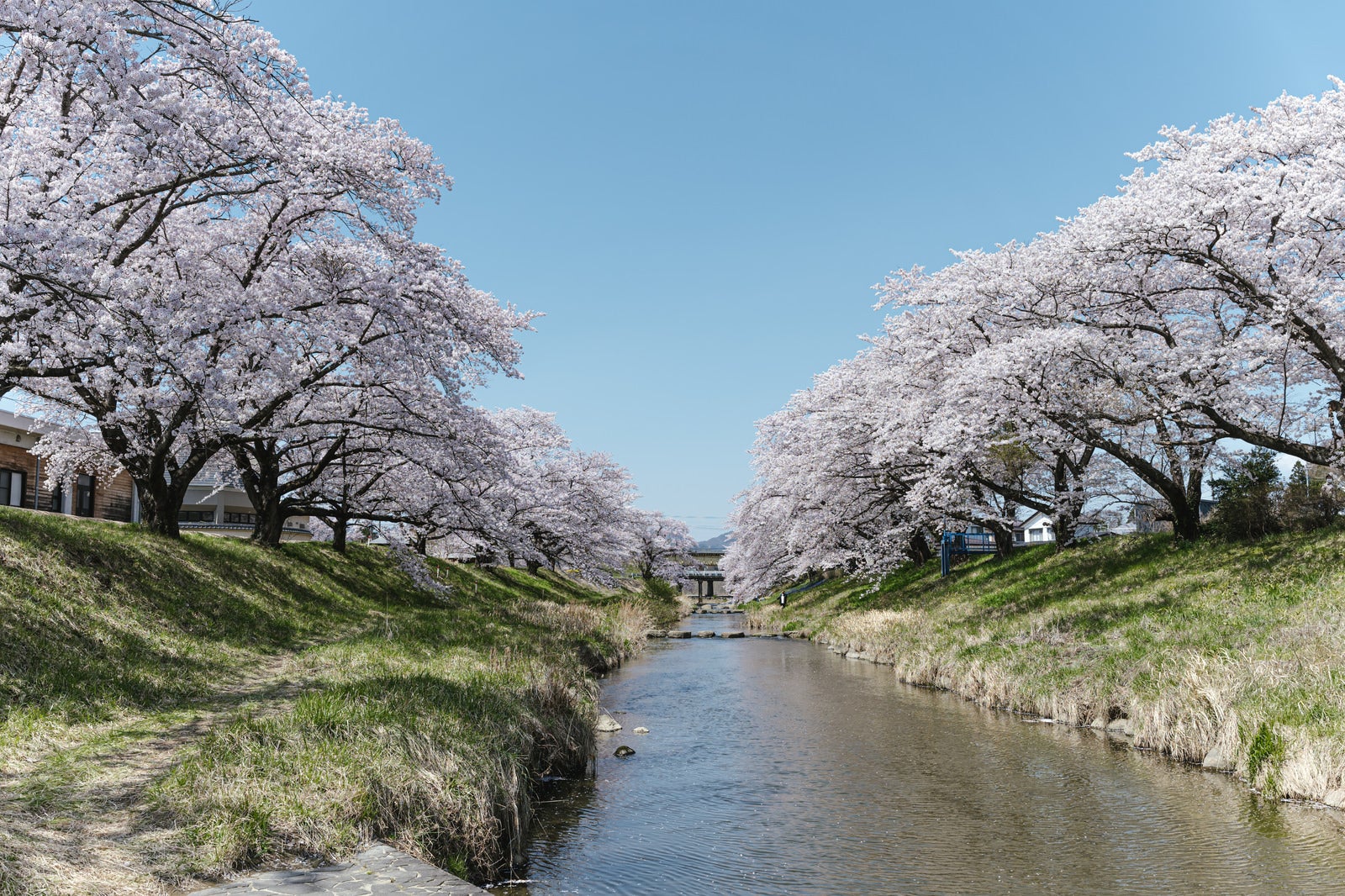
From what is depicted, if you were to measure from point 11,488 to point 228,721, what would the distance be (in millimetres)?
39208

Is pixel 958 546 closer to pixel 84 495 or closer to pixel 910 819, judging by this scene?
pixel 910 819

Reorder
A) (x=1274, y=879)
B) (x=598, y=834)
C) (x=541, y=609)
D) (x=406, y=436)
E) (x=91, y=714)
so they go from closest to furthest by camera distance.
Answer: (x=1274, y=879)
(x=598, y=834)
(x=91, y=714)
(x=406, y=436)
(x=541, y=609)

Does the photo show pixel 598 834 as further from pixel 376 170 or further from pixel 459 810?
pixel 376 170

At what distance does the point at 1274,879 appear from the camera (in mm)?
7895

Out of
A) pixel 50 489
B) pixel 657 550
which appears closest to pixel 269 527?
pixel 50 489

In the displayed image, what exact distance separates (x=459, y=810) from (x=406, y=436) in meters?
18.8

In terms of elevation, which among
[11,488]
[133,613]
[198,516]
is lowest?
[133,613]

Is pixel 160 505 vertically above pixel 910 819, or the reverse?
pixel 160 505

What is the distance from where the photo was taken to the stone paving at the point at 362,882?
241 inches

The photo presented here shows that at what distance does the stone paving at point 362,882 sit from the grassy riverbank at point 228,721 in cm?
27

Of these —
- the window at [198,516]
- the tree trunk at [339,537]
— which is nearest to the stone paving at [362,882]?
the tree trunk at [339,537]

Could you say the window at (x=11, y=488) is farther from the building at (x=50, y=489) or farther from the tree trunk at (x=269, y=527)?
the tree trunk at (x=269, y=527)

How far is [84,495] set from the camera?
147 ft

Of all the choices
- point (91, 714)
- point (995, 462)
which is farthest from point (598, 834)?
point (995, 462)
